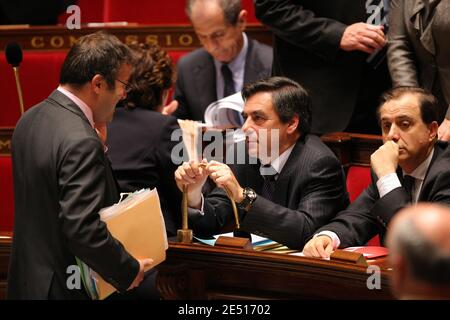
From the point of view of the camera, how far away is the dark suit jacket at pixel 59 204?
6.05 feet

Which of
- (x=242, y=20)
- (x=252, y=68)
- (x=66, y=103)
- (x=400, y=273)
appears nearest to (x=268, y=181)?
(x=66, y=103)

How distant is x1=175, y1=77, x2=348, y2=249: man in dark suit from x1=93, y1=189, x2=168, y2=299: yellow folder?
28cm

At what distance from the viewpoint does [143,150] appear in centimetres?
266

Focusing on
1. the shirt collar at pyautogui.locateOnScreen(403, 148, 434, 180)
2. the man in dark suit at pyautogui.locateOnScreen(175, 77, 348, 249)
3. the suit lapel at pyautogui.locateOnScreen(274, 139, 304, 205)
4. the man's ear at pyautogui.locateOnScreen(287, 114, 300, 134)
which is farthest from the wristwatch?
the shirt collar at pyautogui.locateOnScreen(403, 148, 434, 180)

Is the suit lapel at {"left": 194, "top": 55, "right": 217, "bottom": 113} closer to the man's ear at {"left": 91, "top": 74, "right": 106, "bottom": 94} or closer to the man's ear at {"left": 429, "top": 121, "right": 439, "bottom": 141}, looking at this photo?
the man's ear at {"left": 429, "top": 121, "right": 439, "bottom": 141}

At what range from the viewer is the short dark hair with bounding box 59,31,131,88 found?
1.98m

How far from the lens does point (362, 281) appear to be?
1984 millimetres

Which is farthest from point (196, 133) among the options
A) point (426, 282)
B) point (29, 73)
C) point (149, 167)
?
point (426, 282)

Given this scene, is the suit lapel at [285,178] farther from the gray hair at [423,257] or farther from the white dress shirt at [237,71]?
the gray hair at [423,257]

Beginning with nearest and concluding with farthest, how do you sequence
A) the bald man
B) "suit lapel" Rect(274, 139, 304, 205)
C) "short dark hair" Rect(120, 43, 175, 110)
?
1. the bald man
2. "suit lapel" Rect(274, 139, 304, 205)
3. "short dark hair" Rect(120, 43, 175, 110)

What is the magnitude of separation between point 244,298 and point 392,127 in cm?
59

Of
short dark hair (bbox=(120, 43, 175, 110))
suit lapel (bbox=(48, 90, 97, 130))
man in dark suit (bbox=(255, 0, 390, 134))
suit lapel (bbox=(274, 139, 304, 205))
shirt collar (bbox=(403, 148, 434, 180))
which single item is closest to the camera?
suit lapel (bbox=(48, 90, 97, 130))

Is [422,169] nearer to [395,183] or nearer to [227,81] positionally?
[395,183]
